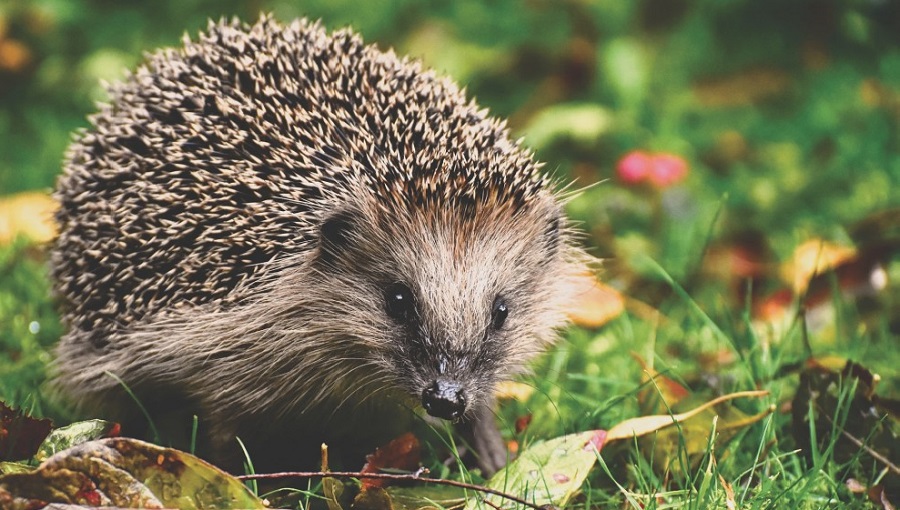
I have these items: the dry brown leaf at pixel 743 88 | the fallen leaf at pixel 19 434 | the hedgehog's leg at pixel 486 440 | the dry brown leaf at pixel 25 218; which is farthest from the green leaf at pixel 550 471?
the dry brown leaf at pixel 743 88

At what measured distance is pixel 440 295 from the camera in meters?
2.59

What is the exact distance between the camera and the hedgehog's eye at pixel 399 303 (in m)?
2.67

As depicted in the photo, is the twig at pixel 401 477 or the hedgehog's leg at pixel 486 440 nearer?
the twig at pixel 401 477

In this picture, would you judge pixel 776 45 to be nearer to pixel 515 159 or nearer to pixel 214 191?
pixel 515 159

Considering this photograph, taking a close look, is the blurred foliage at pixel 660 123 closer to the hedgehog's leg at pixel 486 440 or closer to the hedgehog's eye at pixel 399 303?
the hedgehog's leg at pixel 486 440

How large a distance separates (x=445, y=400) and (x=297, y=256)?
0.65 m

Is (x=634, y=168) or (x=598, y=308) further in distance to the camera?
(x=634, y=168)

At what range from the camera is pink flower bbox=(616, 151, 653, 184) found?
4762 mm

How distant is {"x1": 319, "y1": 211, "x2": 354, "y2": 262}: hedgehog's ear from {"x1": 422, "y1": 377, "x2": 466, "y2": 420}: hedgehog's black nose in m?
0.54

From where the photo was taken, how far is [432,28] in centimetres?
576

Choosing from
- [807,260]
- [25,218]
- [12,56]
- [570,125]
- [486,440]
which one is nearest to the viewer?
[486,440]

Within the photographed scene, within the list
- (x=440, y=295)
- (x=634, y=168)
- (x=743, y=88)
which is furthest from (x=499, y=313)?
(x=743, y=88)

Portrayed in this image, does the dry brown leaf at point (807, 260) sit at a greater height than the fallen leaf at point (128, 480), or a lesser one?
lesser

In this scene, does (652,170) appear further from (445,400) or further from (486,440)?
(445,400)
